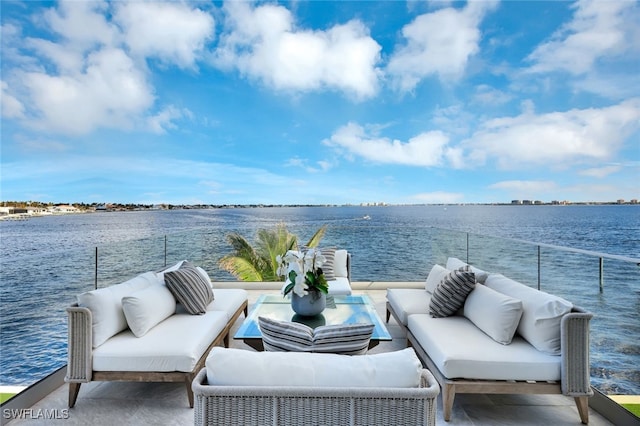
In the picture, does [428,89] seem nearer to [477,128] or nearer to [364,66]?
[364,66]

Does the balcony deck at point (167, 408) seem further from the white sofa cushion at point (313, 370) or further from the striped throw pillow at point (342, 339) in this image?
→ the white sofa cushion at point (313, 370)

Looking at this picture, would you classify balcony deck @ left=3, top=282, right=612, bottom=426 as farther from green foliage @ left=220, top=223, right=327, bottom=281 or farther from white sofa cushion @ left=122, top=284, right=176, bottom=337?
green foliage @ left=220, top=223, right=327, bottom=281

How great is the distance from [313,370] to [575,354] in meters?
1.70

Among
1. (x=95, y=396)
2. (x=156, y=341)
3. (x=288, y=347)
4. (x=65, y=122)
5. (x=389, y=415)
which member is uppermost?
(x=65, y=122)

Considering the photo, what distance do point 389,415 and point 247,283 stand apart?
4548mm

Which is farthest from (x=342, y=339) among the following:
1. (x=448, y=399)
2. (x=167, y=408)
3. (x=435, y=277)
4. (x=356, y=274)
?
(x=356, y=274)

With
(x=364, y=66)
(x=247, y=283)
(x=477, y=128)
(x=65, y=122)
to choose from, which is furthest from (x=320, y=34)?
(x=477, y=128)

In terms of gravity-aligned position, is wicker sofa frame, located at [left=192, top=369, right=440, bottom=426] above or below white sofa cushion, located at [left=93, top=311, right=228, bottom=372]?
above

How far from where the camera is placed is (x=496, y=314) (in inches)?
88.7

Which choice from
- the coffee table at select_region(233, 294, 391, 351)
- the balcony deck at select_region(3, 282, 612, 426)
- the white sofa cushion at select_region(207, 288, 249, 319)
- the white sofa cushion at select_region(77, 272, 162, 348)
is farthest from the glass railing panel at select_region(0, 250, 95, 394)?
the coffee table at select_region(233, 294, 391, 351)

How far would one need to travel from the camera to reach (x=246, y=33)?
7688 mm

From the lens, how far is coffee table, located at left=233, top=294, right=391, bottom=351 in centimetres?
254

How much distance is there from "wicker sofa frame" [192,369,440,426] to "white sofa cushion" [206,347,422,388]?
3 cm

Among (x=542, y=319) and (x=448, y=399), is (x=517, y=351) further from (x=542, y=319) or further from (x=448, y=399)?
(x=448, y=399)
